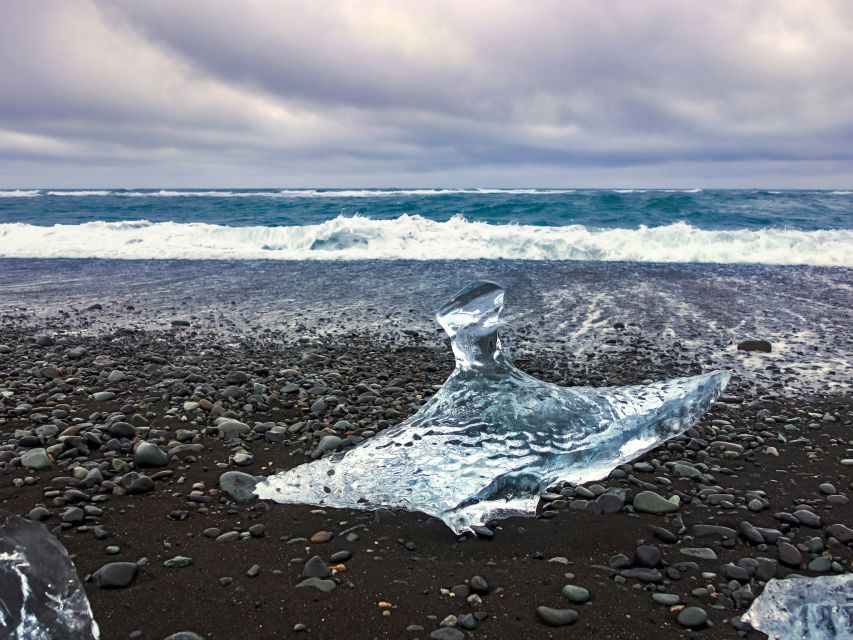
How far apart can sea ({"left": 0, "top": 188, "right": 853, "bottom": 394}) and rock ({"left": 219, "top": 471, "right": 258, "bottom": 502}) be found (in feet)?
10.7

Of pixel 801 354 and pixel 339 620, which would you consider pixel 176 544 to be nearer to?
pixel 339 620

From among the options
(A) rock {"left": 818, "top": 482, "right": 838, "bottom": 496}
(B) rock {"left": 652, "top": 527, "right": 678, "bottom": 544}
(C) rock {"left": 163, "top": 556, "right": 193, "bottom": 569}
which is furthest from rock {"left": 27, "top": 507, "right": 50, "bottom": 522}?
(A) rock {"left": 818, "top": 482, "right": 838, "bottom": 496}

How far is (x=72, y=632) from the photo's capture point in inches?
77.1

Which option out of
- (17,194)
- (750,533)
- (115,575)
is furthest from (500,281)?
(17,194)

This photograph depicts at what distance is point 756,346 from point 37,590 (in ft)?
20.6

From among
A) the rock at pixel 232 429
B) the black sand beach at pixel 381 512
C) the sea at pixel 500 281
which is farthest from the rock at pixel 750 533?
the rock at pixel 232 429

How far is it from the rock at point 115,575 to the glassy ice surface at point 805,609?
2294mm

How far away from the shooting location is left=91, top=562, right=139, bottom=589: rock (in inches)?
94.4

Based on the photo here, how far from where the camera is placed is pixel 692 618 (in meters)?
2.22

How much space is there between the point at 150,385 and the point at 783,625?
435 cm

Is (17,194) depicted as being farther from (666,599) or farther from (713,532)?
(666,599)

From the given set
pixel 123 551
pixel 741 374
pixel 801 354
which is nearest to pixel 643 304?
pixel 801 354

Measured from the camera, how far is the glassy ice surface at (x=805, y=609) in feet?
7.00

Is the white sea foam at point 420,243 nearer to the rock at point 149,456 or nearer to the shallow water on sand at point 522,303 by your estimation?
the shallow water on sand at point 522,303
